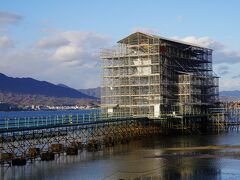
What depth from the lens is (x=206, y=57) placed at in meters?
110

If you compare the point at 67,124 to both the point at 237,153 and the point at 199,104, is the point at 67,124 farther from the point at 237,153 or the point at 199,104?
the point at 199,104

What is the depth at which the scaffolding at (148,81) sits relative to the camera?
92688mm

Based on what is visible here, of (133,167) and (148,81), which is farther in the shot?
(148,81)

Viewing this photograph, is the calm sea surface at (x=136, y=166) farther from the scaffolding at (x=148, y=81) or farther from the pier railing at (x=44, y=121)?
the scaffolding at (x=148, y=81)

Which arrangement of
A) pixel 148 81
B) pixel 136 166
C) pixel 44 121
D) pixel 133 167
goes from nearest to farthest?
pixel 133 167
pixel 136 166
pixel 44 121
pixel 148 81

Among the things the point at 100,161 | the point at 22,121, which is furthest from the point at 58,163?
the point at 22,121

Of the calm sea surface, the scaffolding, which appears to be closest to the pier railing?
the calm sea surface

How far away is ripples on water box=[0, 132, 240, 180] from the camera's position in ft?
137

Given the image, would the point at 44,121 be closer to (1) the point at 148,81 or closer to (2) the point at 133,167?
(2) the point at 133,167

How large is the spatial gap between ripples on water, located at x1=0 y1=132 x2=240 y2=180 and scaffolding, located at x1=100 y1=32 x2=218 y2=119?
31.5m

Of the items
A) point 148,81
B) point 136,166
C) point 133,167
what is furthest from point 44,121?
point 148,81

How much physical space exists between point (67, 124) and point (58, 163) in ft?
34.3

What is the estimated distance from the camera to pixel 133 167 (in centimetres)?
4688

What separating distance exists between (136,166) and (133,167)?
31.8 inches
